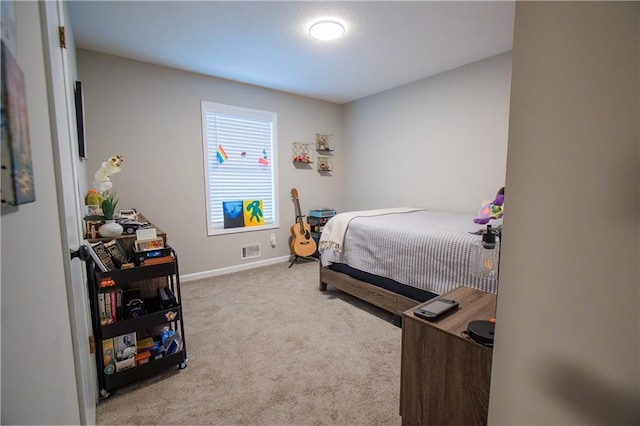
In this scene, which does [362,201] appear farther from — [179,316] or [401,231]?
[179,316]

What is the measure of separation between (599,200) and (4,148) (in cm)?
95

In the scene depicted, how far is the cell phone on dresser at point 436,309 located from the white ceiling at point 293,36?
6.32 feet

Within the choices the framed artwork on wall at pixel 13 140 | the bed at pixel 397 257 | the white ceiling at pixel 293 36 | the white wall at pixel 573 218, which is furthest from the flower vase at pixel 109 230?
the white wall at pixel 573 218

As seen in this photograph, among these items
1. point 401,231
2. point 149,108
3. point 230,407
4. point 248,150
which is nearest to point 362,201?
point 248,150

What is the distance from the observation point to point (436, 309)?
1082 mm

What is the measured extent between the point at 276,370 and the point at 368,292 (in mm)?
1013

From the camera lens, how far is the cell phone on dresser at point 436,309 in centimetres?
104

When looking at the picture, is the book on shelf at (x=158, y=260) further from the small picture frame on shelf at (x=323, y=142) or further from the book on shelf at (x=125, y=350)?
the small picture frame on shelf at (x=323, y=142)

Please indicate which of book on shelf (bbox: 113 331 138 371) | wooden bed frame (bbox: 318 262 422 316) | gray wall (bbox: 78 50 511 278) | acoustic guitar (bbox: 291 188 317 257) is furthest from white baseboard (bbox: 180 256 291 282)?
book on shelf (bbox: 113 331 138 371)

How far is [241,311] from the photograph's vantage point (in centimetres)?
242

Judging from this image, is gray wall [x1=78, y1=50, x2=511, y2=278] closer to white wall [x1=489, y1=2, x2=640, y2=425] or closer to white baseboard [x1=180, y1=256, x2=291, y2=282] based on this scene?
white baseboard [x1=180, y1=256, x2=291, y2=282]

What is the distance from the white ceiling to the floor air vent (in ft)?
6.70

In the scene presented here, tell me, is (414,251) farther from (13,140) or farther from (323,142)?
(323,142)

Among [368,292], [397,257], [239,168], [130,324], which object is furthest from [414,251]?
[239,168]
